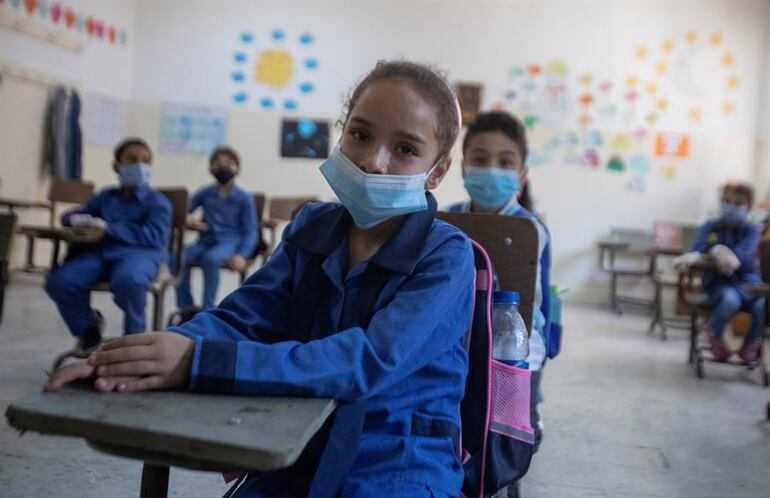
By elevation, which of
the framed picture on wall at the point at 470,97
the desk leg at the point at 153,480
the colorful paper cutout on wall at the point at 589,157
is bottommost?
the desk leg at the point at 153,480

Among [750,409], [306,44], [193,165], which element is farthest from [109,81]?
[750,409]

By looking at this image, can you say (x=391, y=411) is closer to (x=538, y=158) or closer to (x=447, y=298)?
(x=447, y=298)

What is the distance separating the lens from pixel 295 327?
1.00 meters

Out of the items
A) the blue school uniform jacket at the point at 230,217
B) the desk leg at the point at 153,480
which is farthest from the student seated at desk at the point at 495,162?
the blue school uniform jacket at the point at 230,217

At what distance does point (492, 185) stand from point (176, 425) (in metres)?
1.65

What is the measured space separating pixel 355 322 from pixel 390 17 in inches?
262

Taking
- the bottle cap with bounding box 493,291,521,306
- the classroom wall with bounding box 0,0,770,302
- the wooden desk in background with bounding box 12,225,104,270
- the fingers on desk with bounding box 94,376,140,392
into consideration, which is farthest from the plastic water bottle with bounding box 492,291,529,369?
the classroom wall with bounding box 0,0,770,302

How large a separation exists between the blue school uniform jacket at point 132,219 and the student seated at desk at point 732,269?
303cm

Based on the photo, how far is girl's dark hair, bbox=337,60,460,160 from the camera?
40.8 inches

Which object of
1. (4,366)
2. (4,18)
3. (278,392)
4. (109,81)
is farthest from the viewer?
(109,81)

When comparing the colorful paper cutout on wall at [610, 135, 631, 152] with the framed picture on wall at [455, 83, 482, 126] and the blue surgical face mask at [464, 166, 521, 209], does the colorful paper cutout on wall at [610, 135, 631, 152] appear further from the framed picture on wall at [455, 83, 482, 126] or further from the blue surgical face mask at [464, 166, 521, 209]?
the blue surgical face mask at [464, 166, 521, 209]

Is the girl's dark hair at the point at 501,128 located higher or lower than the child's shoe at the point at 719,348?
higher

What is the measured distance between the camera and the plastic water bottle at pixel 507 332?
113cm

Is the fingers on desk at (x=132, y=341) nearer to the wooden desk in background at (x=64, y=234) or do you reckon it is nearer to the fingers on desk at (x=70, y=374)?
the fingers on desk at (x=70, y=374)
